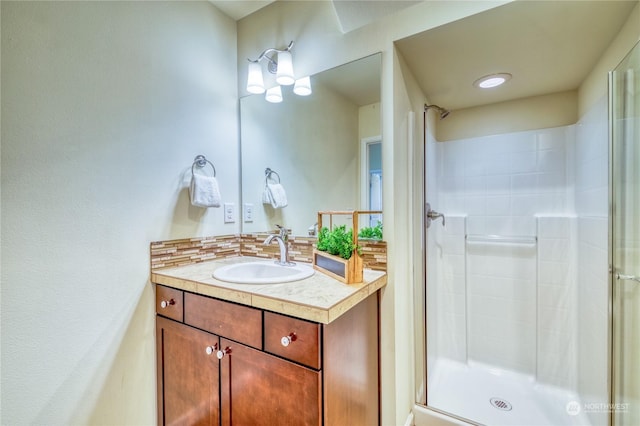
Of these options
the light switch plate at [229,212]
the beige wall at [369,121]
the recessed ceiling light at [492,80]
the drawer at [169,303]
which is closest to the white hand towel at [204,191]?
the light switch plate at [229,212]

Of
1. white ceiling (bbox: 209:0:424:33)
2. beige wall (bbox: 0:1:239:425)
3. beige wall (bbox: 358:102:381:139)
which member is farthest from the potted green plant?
white ceiling (bbox: 209:0:424:33)

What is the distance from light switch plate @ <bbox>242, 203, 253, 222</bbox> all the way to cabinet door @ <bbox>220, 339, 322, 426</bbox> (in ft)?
2.71

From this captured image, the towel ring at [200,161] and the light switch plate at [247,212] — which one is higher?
the towel ring at [200,161]

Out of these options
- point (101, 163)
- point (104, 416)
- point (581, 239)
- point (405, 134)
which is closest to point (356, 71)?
point (405, 134)

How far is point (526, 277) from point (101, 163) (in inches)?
98.3

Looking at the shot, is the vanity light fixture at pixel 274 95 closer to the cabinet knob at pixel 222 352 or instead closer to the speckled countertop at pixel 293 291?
the speckled countertop at pixel 293 291

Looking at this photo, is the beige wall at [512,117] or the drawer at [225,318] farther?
the beige wall at [512,117]

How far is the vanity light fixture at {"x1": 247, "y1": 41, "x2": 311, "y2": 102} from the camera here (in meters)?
1.56

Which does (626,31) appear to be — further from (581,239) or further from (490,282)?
(490,282)

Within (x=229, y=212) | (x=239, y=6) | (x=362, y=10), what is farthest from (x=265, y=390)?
(x=239, y=6)

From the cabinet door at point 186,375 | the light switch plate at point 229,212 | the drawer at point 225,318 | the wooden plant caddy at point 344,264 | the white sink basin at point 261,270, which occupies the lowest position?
the cabinet door at point 186,375

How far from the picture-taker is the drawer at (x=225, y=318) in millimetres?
1045

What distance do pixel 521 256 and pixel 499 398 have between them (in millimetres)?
894

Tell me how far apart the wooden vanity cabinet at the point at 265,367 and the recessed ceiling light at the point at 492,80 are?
135cm
